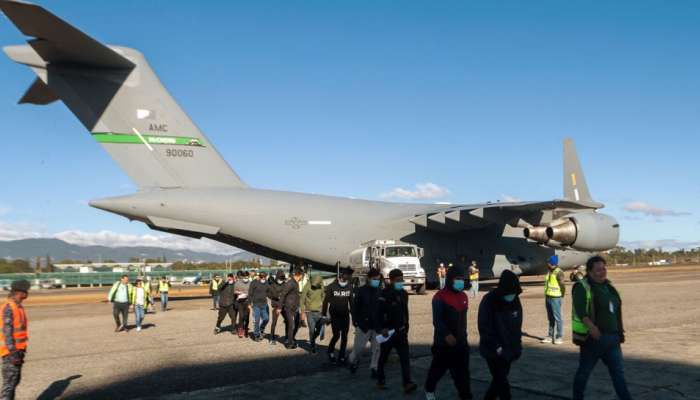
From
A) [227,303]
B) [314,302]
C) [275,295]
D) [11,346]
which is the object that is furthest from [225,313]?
[11,346]

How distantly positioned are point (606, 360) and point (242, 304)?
362 inches

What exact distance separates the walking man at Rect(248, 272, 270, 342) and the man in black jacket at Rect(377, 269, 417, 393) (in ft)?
18.1

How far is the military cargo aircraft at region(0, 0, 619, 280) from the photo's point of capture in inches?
797

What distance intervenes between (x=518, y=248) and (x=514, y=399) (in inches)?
902

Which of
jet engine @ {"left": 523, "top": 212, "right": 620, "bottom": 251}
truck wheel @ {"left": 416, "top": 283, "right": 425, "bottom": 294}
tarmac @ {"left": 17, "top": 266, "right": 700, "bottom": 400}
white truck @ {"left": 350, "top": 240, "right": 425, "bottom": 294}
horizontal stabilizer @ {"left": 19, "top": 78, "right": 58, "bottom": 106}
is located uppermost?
horizontal stabilizer @ {"left": 19, "top": 78, "right": 58, "bottom": 106}

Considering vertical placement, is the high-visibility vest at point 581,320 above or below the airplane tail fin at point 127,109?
below

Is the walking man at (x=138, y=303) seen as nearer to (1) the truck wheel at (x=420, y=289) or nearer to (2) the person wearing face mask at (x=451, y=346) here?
(2) the person wearing face mask at (x=451, y=346)

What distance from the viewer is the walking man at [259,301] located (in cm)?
1283

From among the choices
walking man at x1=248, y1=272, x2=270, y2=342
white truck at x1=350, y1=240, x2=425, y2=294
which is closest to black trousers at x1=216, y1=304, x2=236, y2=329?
walking man at x1=248, y1=272, x2=270, y2=342

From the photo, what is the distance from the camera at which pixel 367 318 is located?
835 centimetres

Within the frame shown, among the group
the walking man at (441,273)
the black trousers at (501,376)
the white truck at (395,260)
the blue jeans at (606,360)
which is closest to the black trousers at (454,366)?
the black trousers at (501,376)

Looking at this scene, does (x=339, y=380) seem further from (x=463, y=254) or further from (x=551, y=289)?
(x=463, y=254)

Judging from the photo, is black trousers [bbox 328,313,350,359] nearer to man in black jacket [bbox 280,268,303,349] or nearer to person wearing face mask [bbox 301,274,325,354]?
person wearing face mask [bbox 301,274,325,354]

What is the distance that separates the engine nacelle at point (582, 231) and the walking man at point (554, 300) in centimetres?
1234
